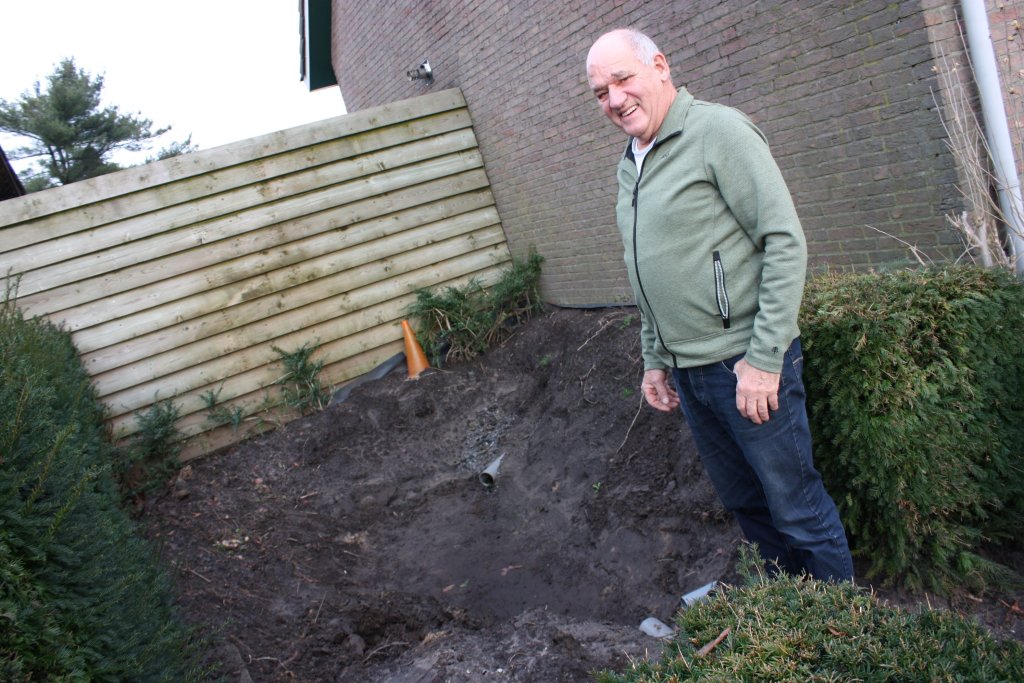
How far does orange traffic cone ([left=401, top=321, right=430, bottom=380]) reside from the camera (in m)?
7.19

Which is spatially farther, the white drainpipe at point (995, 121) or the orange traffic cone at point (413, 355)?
the orange traffic cone at point (413, 355)

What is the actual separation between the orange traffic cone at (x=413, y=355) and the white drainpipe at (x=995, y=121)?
495cm

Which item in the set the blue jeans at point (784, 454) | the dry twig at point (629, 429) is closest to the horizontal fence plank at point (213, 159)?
the dry twig at point (629, 429)

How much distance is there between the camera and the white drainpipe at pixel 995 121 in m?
3.30

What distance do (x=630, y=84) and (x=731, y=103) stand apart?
2689 mm

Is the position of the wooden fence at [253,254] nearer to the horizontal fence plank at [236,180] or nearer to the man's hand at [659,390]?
the horizontal fence plank at [236,180]

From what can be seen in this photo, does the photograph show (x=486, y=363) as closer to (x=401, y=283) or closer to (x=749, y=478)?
(x=401, y=283)

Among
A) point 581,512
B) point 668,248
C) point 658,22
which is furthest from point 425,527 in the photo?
point 658,22

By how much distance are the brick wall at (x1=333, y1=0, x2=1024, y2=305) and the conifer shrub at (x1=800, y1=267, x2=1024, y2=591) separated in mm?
1210

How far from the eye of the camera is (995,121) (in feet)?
11.1

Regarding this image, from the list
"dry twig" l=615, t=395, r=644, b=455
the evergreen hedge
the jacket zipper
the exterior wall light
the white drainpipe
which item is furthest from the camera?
the exterior wall light

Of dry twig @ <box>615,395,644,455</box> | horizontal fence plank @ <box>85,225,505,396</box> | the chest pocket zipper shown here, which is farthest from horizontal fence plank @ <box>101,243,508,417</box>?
the chest pocket zipper

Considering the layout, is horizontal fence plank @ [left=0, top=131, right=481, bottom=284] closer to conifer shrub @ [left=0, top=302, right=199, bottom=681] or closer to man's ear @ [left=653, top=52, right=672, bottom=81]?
conifer shrub @ [left=0, top=302, right=199, bottom=681]

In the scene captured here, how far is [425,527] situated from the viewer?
5262mm
